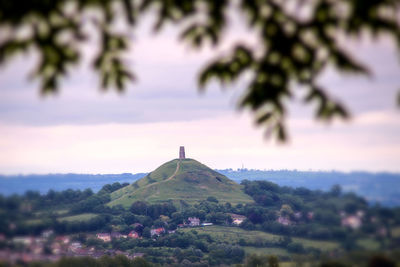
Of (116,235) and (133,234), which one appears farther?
(133,234)

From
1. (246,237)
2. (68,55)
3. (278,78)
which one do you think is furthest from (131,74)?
(246,237)

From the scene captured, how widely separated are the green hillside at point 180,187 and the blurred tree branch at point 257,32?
15911 centimetres

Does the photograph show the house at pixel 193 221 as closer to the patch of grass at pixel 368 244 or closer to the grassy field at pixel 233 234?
the grassy field at pixel 233 234

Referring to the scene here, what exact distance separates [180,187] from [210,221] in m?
34.0

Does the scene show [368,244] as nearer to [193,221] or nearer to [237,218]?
[237,218]

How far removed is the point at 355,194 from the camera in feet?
26.4

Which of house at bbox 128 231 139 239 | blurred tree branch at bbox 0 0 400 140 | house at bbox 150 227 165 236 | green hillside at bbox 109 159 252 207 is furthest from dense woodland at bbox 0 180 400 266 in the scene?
green hillside at bbox 109 159 252 207

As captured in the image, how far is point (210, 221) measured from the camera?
14788cm

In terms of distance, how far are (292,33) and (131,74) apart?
1645mm

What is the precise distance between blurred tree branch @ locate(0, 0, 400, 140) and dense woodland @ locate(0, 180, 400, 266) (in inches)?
130

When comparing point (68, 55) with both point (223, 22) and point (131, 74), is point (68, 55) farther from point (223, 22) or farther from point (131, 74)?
point (223, 22)

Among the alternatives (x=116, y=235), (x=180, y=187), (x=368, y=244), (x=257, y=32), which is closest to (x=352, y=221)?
(x=368, y=244)

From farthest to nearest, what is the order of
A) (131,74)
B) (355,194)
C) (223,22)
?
(355,194), (131,74), (223,22)

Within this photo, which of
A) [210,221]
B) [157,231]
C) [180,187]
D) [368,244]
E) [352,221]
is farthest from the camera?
[180,187]
